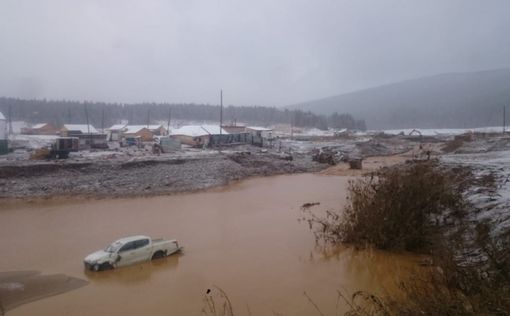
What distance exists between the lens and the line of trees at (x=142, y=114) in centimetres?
9344

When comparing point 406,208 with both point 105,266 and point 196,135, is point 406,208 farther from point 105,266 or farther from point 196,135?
point 196,135

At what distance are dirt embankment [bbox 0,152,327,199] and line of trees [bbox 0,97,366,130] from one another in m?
56.4

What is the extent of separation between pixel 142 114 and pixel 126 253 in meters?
105

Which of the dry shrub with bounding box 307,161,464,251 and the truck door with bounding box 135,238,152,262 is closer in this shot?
the dry shrub with bounding box 307,161,464,251

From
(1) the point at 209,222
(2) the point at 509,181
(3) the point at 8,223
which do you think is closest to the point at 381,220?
(2) the point at 509,181

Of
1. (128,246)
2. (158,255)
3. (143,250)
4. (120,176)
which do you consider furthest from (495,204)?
(120,176)

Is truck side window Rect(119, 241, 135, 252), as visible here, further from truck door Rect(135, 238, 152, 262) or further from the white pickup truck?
truck door Rect(135, 238, 152, 262)

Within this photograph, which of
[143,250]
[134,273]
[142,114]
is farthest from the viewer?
[142,114]

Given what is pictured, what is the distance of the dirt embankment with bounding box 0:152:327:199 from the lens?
936 inches

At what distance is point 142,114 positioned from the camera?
11150 centimetres

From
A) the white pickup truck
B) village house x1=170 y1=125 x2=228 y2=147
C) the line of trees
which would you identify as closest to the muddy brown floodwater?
the white pickup truck

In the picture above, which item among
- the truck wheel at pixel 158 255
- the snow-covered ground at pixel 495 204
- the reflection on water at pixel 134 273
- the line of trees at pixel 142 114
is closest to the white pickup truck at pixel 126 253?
the truck wheel at pixel 158 255

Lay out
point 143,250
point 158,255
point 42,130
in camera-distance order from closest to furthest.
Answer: point 143,250 < point 158,255 < point 42,130

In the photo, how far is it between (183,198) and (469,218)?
1658 centimetres
